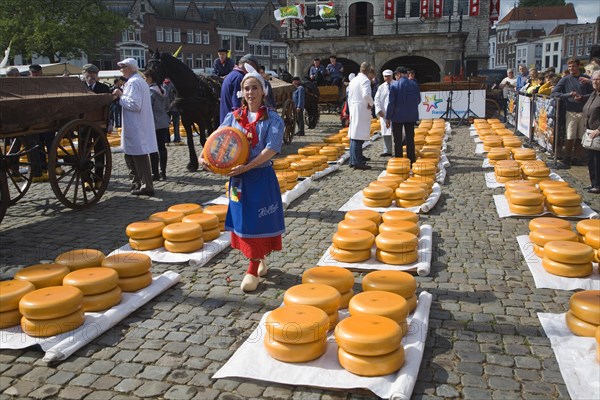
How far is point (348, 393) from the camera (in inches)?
128

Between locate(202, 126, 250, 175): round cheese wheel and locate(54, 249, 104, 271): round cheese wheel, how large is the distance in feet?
4.73

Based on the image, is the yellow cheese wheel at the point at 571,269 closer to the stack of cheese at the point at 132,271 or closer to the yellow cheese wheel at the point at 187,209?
the stack of cheese at the point at 132,271

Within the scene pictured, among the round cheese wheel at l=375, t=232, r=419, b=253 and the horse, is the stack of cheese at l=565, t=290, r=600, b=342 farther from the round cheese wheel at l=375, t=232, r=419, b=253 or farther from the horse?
the horse

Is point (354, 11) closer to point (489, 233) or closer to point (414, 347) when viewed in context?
point (489, 233)

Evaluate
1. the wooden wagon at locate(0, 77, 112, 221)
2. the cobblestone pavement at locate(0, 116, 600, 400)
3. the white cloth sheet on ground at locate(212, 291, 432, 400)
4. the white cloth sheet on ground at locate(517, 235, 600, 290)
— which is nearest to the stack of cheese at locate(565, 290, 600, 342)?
the cobblestone pavement at locate(0, 116, 600, 400)

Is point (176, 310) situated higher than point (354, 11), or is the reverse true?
point (354, 11)

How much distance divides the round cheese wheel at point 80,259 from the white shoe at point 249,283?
4.40ft

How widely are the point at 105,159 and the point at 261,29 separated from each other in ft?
246

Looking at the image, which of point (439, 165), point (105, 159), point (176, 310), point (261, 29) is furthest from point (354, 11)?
point (261, 29)

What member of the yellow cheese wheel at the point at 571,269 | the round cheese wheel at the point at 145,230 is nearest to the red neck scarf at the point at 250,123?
the round cheese wheel at the point at 145,230

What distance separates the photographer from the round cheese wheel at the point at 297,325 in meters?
3.48

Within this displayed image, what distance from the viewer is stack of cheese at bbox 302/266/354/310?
14.2 feet

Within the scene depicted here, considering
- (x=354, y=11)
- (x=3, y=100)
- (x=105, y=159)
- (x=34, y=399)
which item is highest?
(x=354, y=11)

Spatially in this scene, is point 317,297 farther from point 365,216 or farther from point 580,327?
point 365,216
